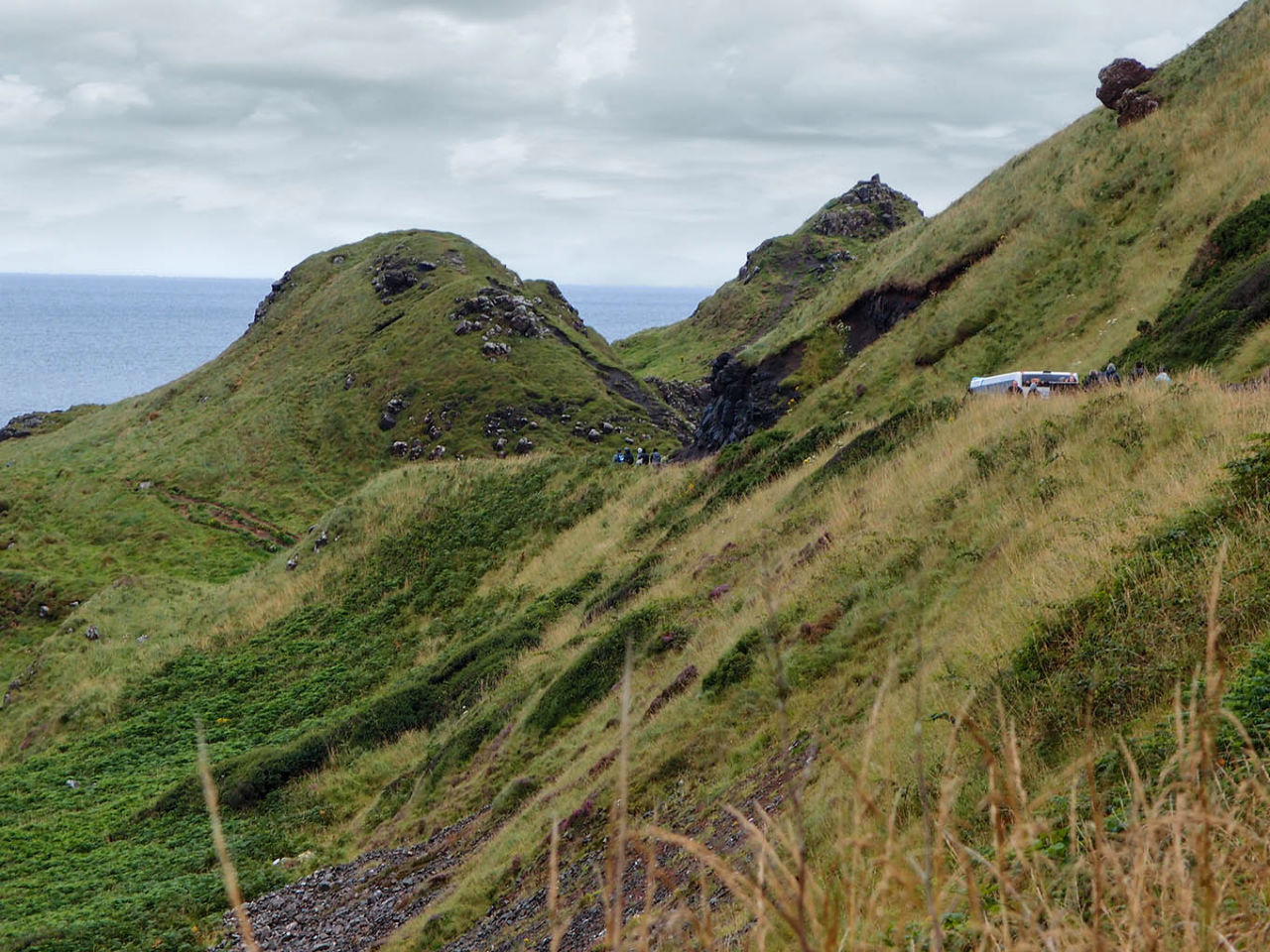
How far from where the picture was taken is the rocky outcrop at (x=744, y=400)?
43.2m

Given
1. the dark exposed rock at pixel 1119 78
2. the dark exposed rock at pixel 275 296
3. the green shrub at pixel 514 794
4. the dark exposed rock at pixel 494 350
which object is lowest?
the green shrub at pixel 514 794

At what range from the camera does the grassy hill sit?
4.82 metres

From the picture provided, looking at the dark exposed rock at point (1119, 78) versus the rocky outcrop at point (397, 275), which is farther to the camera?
the rocky outcrop at point (397, 275)

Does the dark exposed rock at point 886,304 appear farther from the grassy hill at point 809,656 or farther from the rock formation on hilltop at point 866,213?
the rock formation on hilltop at point 866,213

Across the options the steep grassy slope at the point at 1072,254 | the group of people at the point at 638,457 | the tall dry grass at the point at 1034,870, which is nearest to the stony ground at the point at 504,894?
the tall dry grass at the point at 1034,870

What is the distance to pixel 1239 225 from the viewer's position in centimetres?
2697

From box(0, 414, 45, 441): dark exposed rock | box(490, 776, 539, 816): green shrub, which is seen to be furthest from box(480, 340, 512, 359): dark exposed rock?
box(490, 776, 539, 816): green shrub

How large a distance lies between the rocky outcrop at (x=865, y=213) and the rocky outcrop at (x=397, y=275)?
57.6 meters

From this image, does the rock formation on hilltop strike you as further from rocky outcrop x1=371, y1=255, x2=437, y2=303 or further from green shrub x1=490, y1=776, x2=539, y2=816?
green shrub x1=490, y1=776, x2=539, y2=816

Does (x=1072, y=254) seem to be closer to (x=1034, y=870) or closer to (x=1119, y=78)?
(x=1119, y=78)

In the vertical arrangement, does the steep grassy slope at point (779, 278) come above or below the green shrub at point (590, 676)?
above

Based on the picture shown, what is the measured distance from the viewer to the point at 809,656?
13.3 m

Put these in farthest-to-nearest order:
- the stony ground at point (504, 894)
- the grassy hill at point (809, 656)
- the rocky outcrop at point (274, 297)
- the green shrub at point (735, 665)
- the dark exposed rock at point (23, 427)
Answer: the rocky outcrop at point (274, 297), the dark exposed rock at point (23, 427), the green shrub at point (735, 665), the stony ground at point (504, 894), the grassy hill at point (809, 656)

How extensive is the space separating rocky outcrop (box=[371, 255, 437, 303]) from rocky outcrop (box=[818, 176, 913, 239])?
57592 millimetres
